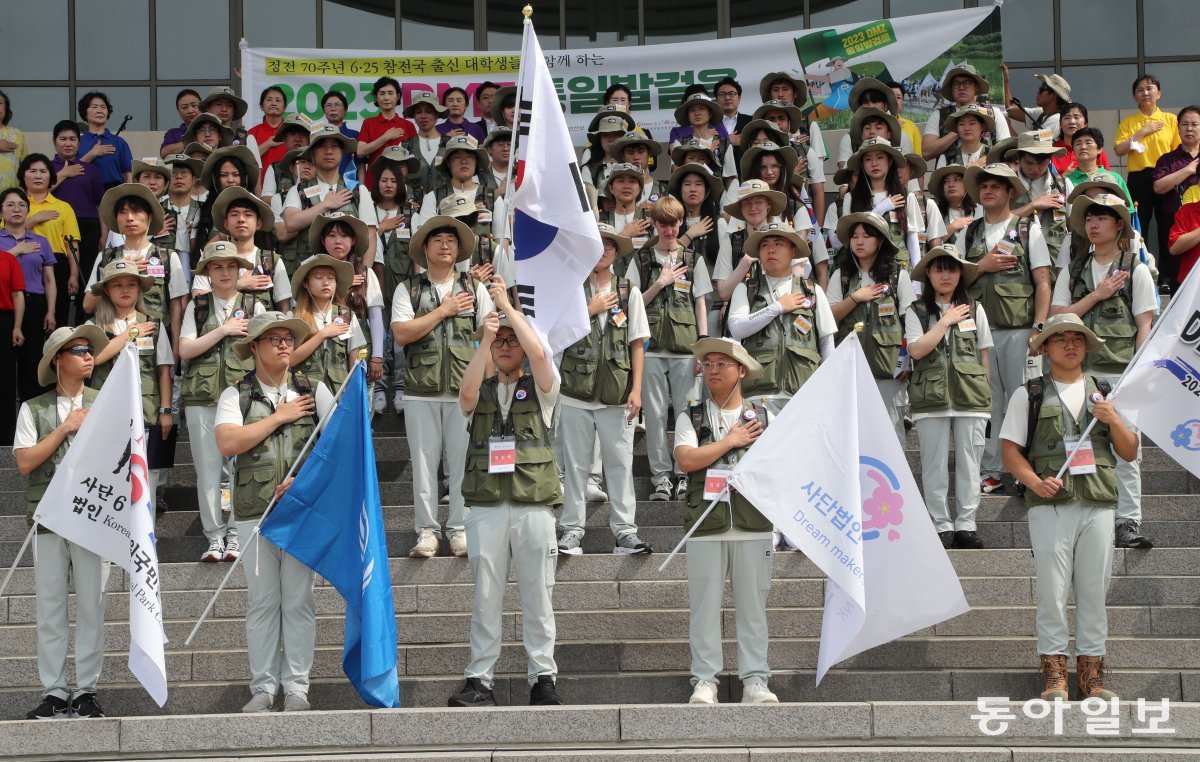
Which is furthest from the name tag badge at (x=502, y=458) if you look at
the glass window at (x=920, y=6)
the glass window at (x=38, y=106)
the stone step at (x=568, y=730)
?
the glass window at (x=38, y=106)

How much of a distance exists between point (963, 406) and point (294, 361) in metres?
4.69

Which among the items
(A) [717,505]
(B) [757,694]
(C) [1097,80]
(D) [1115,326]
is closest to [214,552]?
(A) [717,505]

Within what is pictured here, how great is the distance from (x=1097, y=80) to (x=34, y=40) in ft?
40.6

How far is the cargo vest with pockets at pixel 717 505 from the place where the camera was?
30.5ft

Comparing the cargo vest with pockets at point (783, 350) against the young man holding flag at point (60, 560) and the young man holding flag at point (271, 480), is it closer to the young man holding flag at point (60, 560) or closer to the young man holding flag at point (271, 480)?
the young man holding flag at point (271, 480)

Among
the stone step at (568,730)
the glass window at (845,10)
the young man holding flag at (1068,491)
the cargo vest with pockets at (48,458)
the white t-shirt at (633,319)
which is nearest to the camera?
the stone step at (568,730)

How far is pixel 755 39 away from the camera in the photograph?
55.0ft

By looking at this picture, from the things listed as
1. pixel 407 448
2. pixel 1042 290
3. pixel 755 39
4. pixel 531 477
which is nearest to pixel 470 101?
pixel 755 39

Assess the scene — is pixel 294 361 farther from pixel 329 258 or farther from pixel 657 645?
pixel 657 645

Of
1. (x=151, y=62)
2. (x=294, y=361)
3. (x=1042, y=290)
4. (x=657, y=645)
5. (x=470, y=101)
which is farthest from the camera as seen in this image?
(x=151, y=62)

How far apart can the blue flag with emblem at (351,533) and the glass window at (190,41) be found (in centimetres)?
1009

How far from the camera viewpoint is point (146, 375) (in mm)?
11438

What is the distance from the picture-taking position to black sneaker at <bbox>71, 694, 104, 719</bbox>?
9.12 m

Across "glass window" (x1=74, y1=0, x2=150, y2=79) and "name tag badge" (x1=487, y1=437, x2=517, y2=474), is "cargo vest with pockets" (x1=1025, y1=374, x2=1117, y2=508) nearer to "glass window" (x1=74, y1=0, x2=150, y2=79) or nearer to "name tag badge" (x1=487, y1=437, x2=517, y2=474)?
"name tag badge" (x1=487, y1=437, x2=517, y2=474)
